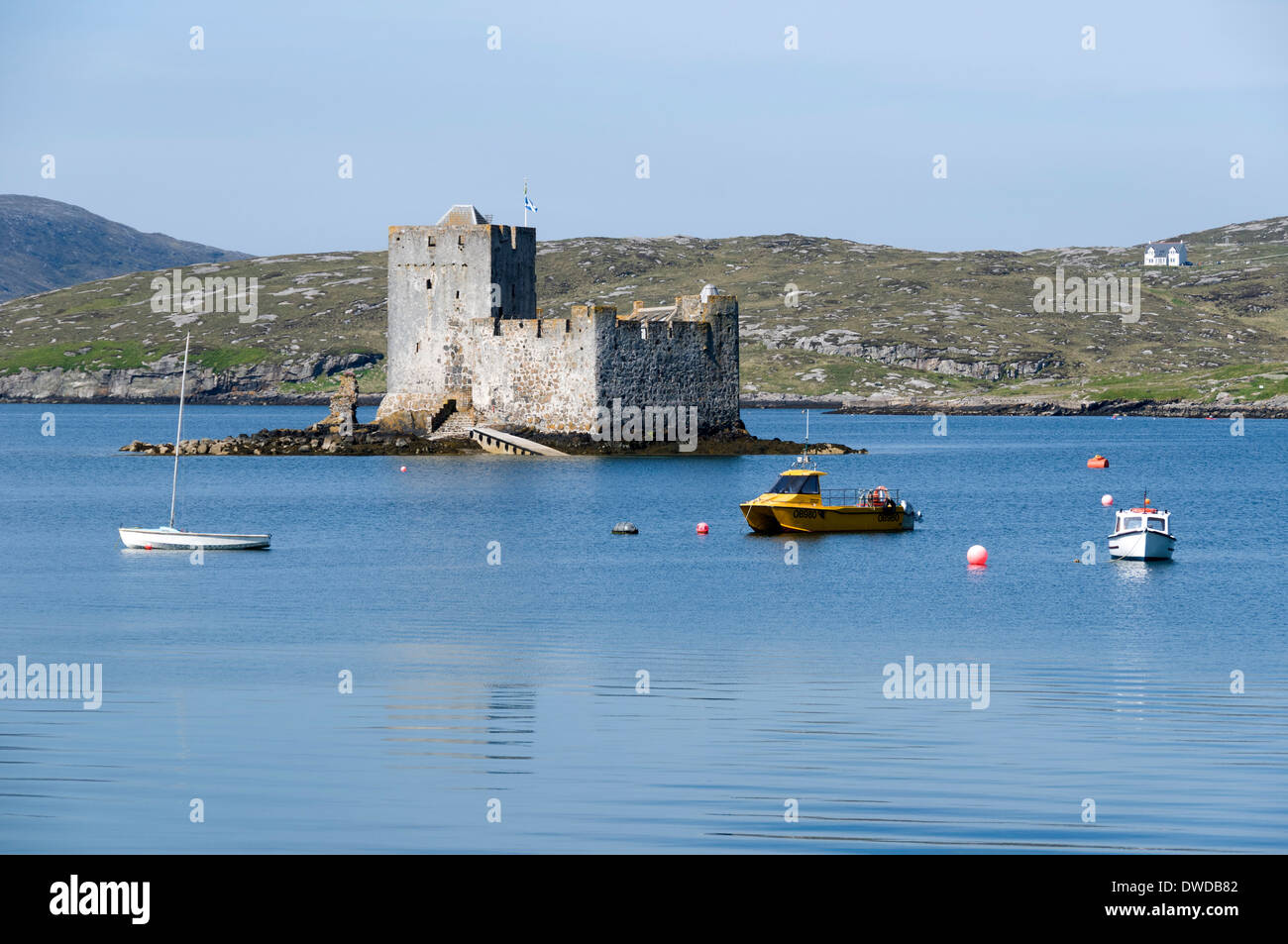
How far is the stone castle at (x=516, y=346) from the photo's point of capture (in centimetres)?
8244

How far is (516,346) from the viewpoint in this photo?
276 ft

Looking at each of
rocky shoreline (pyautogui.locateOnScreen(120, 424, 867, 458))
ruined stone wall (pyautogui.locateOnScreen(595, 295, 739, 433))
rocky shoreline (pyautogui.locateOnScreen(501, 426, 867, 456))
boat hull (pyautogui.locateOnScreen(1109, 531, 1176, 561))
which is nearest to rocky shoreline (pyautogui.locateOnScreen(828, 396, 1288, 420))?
rocky shoreline (pyautogui.locateOnScreen(120, 424, 867, 458))

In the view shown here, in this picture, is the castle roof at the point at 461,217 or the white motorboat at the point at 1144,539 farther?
the castle roof at the point at 461,217

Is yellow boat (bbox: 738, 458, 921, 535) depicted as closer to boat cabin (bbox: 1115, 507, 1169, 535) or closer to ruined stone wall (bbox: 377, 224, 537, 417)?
boat cabin (bbox: 1115, 507, 1169, 535)

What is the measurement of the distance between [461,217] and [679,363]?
546 inches

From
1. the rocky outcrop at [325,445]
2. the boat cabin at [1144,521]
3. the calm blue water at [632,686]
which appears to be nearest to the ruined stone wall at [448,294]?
the rocky outcrop at [325,445]

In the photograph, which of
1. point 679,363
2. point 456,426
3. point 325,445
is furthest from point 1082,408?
point 325,445

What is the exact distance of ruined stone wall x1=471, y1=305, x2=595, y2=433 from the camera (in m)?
81.9

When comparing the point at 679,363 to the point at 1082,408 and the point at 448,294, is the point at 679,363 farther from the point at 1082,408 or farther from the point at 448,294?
the point at 1082,408

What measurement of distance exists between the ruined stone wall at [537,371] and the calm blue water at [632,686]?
75.2 feet

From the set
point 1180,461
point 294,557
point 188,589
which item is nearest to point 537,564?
point 294,557

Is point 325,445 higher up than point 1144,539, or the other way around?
point 325,445

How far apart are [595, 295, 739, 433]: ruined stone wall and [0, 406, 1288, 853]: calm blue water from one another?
75.1 feet

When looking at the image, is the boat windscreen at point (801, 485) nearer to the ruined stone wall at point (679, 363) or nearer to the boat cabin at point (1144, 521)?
the boat cabin at point (1144, 521)
